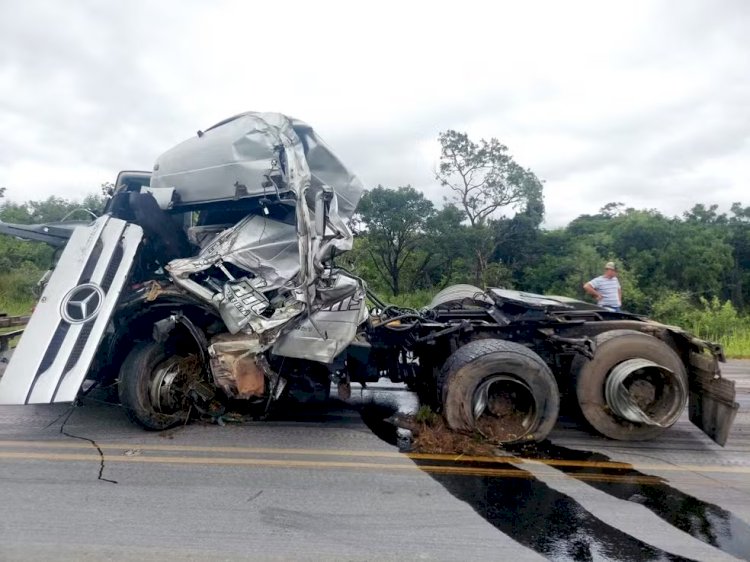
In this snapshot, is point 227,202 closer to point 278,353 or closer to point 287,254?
point 287,254

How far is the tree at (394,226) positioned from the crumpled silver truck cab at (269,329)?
1672cm

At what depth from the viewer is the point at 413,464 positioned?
4.38m

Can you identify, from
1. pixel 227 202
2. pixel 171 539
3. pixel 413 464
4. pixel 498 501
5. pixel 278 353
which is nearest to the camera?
pixel 171 539

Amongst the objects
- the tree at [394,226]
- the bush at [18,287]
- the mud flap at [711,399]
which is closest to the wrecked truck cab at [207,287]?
the mud flap at [711,399]

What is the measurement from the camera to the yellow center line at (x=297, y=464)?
166 inches

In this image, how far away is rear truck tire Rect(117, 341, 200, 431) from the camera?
190 inches

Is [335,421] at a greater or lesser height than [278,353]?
lesser

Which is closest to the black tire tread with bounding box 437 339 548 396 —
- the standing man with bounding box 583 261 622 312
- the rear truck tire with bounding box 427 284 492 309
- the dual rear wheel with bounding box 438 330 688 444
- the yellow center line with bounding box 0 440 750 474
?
the dual rear wheel with bounding box 438 330 688 444

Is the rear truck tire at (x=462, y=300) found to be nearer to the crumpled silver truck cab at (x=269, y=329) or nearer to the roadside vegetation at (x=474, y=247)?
the crumpled silver truck cab at (x=269, y=329)

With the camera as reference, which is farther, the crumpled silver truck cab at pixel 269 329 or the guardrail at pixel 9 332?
the guardrail at pixel 9 332

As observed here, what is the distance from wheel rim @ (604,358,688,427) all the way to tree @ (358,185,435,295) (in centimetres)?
1729

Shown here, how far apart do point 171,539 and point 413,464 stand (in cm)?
197

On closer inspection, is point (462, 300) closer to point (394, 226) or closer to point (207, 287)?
point (207, 287)

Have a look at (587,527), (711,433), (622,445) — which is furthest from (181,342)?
(711,433)
